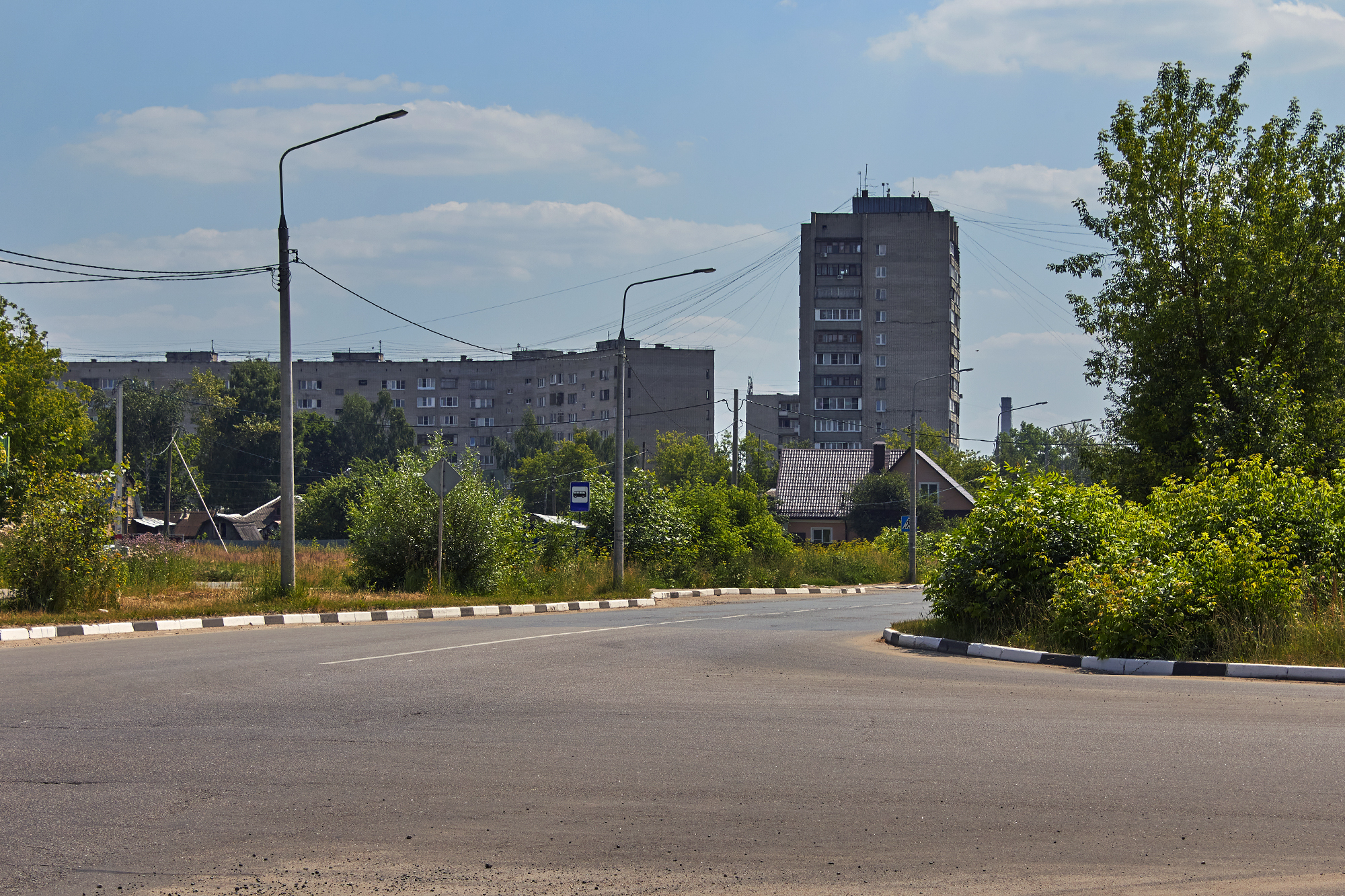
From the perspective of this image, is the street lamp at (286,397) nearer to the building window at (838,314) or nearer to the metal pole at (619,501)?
the metal pole at (619,501)

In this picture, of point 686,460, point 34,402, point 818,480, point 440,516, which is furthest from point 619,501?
point 686,460

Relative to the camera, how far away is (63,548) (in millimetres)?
21094

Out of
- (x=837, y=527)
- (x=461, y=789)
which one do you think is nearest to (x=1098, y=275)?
(x=461, y=789)

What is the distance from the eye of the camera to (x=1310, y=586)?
15.1 meters

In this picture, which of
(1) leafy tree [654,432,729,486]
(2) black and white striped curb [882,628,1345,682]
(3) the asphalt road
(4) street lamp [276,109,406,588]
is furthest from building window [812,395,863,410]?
(3) the asphalt road

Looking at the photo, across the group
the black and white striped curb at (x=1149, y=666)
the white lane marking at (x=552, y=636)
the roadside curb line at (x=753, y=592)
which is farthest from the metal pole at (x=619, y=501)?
the black and white striped curb at (x=1149, y=666)

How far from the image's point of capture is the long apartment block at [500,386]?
136750 millimetres

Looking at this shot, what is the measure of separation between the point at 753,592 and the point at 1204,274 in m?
19.6

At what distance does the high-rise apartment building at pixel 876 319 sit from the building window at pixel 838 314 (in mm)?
71

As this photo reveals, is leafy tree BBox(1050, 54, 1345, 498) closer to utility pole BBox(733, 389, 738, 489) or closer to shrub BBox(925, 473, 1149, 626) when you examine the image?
shrub BBox(925, 473, 1149, 626)

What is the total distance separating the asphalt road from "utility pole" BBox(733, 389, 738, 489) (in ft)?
128

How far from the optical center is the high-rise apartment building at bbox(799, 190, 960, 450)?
124 meters

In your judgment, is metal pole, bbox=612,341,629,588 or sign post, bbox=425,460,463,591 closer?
sign post, bbox=425,460,463,591

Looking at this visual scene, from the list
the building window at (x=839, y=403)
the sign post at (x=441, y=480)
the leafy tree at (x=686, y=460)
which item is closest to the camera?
the sign post at (x=441, y=480)
